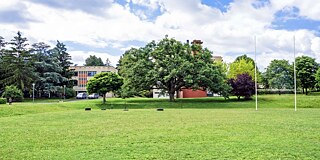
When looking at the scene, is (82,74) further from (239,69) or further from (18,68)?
(239,69)

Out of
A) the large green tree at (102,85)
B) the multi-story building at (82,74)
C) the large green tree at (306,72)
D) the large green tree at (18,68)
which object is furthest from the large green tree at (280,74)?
the large green tree at (18,68)

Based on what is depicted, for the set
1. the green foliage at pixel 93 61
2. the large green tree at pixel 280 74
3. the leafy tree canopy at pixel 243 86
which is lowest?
the leafy tree canopy at pixel 243 86

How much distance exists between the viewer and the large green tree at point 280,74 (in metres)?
65.9

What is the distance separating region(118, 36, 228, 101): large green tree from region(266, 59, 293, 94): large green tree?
29043 mm

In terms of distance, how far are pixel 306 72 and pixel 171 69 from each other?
3396 cm

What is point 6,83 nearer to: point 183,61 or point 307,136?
point 183,61

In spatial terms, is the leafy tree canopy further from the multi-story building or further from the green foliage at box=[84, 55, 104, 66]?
the green foliage at box=[84, 55, 104, 66]

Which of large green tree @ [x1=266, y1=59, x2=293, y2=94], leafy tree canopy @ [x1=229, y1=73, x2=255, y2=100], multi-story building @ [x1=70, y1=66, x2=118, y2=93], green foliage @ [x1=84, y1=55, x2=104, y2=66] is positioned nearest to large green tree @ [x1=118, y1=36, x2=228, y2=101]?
leafy tree canopy @ [x1=229, y1=73, x2=255, y2=100]

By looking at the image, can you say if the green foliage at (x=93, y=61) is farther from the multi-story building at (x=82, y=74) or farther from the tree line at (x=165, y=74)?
the tree line at (x=165, y=74)

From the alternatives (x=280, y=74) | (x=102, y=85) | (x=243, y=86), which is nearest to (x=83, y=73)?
Result: (x=102, y=85)

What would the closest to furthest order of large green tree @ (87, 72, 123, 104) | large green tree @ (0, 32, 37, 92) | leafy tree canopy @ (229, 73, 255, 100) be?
large green tree @ (87, 72, 123, 104) < leafy tree canopy @ (229, 73, 255, 100) < large green tree @ (0, 32, 37, 92)

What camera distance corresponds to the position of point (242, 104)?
38625mm

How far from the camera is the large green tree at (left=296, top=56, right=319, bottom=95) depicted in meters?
61.1

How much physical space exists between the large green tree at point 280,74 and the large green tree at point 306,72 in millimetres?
4028
